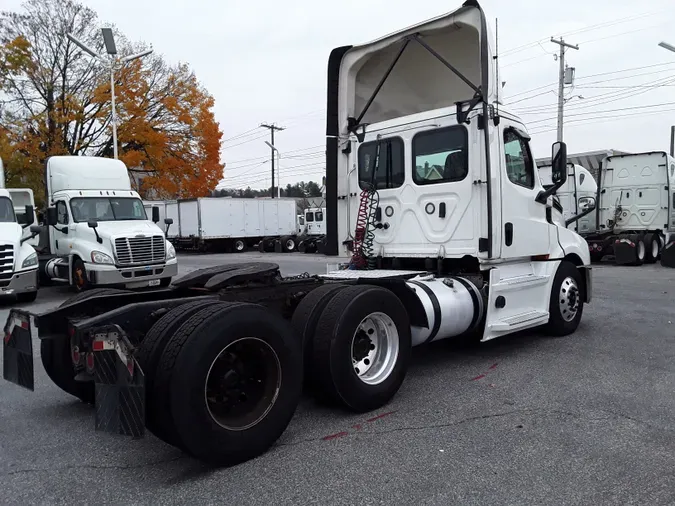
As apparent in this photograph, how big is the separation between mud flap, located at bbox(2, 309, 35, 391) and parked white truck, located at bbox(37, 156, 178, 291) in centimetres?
902

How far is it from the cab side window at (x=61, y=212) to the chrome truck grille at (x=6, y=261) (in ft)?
7.74

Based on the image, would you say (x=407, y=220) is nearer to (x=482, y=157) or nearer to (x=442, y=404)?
(x=482, y=157)

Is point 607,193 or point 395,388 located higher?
point 607,193

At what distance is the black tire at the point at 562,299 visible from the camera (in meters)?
7.30

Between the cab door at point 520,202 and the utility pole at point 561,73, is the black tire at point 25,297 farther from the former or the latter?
the utility pole at point 561,73

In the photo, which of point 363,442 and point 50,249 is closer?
point 363,442

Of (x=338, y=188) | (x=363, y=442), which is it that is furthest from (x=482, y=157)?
(x=363, y=442)

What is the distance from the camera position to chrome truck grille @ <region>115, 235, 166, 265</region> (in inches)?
523

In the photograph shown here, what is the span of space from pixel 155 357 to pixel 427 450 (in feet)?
6.48

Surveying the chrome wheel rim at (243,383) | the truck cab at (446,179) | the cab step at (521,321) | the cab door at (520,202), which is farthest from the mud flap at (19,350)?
the cab door at (520,202)

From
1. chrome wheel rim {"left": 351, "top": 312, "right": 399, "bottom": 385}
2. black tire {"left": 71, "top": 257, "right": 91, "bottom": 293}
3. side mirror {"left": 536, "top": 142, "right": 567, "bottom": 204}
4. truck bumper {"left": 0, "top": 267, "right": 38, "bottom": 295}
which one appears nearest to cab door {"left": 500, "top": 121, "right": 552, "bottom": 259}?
side mirror {"left": 536, "top": 142, "right": 567, "bottom": 204}

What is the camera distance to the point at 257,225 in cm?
3519

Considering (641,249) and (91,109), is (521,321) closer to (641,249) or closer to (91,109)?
(641,249)

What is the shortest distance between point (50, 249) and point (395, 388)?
43.0 feet
